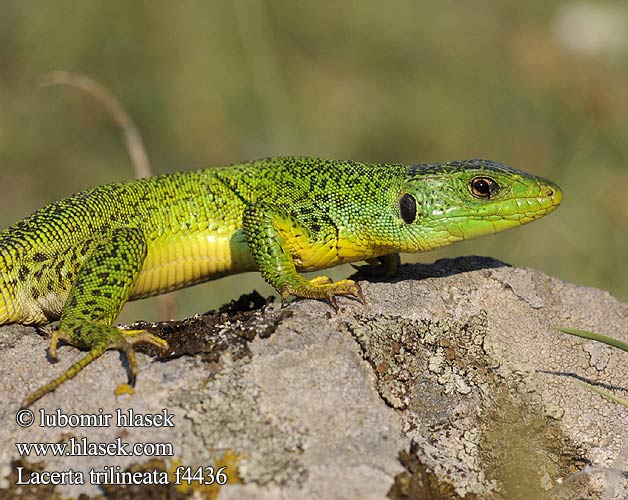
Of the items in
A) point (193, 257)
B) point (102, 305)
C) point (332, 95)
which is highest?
point (102, 305)

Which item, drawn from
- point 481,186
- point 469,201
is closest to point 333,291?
point 469,201

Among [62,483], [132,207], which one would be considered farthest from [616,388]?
[132,207]

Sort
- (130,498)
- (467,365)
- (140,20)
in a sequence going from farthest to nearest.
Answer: (140,20) < (467,365) < (130,498)

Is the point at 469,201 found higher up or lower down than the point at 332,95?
higher up

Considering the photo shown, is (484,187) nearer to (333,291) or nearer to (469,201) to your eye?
(469,201)

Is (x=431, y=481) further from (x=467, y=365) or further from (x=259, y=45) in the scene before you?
(x=259, y=45)

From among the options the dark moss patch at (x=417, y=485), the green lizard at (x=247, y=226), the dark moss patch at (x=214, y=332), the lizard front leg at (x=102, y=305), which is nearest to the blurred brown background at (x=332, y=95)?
the green lizard at (x=247, y=226)

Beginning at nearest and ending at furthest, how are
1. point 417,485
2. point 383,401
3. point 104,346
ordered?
point 417,485, point 383,401, point 104,346

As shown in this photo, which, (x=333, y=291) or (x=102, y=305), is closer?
(x=333, y=291)
